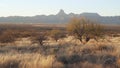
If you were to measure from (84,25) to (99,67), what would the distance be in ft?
103

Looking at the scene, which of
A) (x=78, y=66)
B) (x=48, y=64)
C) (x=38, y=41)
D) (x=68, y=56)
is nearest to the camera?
(x=48, y=64)

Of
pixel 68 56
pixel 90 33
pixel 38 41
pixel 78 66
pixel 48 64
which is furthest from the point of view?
pixel 90 33

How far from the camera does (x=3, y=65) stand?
13148mm

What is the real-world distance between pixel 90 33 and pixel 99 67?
30.5 m

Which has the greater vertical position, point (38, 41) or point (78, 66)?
point (78, 66)

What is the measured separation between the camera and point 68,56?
16.4 metres

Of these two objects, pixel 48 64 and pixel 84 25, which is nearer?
pixel 48 64

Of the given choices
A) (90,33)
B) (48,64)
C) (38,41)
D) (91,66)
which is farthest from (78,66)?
(90,33)

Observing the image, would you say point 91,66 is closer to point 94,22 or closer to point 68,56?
point 68,56

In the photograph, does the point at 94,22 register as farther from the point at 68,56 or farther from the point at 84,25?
the point at 68,56

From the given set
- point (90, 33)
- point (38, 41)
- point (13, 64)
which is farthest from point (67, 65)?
point (90, 33)

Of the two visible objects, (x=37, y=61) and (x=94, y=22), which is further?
(x=94, y=22)

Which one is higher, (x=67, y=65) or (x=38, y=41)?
(x=67, y=65)

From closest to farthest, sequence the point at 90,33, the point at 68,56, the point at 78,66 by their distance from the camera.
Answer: the point at 78,66, the point at 68,56, the point at 90,33
